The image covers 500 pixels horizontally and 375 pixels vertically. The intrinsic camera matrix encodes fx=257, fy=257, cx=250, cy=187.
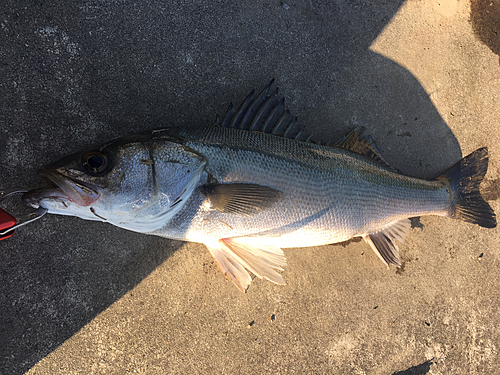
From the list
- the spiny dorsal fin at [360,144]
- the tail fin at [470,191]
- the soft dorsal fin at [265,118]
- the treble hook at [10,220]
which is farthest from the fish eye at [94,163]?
the tail fin at [470,191]

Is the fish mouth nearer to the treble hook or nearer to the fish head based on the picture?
the fish head

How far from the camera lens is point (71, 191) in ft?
4.49

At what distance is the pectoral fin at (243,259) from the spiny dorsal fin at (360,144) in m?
1.04

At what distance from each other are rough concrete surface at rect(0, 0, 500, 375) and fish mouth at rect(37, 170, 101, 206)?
589 millimetres

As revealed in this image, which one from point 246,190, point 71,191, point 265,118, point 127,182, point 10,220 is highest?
point 265,118

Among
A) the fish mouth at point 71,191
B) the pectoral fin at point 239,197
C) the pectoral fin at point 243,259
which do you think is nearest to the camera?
the fish mouth at point 71,191

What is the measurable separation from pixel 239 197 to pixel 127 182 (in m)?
0.65

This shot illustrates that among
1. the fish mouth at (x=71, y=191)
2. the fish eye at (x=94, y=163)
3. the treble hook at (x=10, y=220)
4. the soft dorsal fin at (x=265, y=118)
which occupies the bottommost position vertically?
the treble hook at (x=10, y=220)

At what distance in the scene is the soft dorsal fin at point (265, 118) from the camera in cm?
183

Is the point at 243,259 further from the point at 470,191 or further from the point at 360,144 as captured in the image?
the point at 470,191

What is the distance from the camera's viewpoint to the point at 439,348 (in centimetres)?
236

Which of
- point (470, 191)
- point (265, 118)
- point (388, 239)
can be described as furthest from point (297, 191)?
point (470, 191)

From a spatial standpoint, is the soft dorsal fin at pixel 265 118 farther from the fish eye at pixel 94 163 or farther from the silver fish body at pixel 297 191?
the fish eye at pixel 94 163

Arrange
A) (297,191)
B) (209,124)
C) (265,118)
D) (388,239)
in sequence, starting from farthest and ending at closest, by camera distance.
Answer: (388,239), (209,124), (265,118), (297,191)
